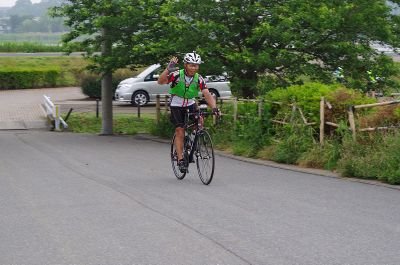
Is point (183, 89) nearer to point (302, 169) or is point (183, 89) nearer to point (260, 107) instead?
point (302, 169)

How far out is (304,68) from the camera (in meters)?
20.4

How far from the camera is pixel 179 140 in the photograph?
1249cm

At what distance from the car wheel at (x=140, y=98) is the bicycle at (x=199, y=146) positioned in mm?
22105

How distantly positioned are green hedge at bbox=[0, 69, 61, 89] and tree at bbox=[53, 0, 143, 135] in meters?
20.8

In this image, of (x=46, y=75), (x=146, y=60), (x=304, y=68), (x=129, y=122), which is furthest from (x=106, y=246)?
(x=46, y=75)

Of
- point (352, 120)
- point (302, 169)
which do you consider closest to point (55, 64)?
point (302, 169)

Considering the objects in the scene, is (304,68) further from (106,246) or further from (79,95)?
(79,95)

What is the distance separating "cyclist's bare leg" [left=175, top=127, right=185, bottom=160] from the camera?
12445 mm

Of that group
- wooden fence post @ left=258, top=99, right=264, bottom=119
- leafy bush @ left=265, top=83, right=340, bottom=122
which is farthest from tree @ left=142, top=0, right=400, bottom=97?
leafy bush @ left=265, top=83, right=340, bottom=122

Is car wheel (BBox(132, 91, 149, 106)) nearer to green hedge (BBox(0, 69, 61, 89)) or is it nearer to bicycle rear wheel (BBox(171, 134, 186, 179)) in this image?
green hedge (BBox(0, 69, 61, 89))

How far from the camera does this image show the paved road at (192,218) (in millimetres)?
7293

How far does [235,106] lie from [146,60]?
445 centimetres

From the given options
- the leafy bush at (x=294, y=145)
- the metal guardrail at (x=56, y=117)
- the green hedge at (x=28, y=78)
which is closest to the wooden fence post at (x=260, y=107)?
the leafy bush at (x=294, y=145)

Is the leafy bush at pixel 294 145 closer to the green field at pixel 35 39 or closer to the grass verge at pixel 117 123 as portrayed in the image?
the grass verge at pixel 117 123
